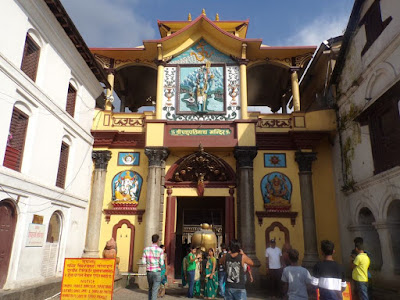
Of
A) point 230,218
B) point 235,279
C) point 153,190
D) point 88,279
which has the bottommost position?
point 88,279

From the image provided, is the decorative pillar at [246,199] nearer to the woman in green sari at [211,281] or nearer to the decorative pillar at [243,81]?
the decorative pillar at [243,81]

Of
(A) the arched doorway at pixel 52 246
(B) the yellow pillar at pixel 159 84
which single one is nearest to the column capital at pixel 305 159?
(B) the yellow pillar at pixel 159 84

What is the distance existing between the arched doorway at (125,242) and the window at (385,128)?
9.62 meters

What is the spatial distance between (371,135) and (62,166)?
36.3ft

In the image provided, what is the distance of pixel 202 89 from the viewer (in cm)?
1497

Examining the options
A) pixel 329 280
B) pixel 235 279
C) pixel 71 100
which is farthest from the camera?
pixel 71 100

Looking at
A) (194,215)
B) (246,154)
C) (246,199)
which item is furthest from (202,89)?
(194,215)

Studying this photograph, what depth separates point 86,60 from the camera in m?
13.5

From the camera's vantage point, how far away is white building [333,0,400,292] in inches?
394

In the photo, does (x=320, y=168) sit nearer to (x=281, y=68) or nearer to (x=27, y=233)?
(x=281, y=68)

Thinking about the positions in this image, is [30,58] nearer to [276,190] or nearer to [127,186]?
[127,186]

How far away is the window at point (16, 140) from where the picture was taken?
29.7ft

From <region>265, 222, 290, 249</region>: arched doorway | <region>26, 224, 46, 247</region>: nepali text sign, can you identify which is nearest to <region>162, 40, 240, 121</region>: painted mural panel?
<region>265, 222, 290, 249</region>: arched doorway

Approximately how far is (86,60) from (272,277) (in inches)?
431
